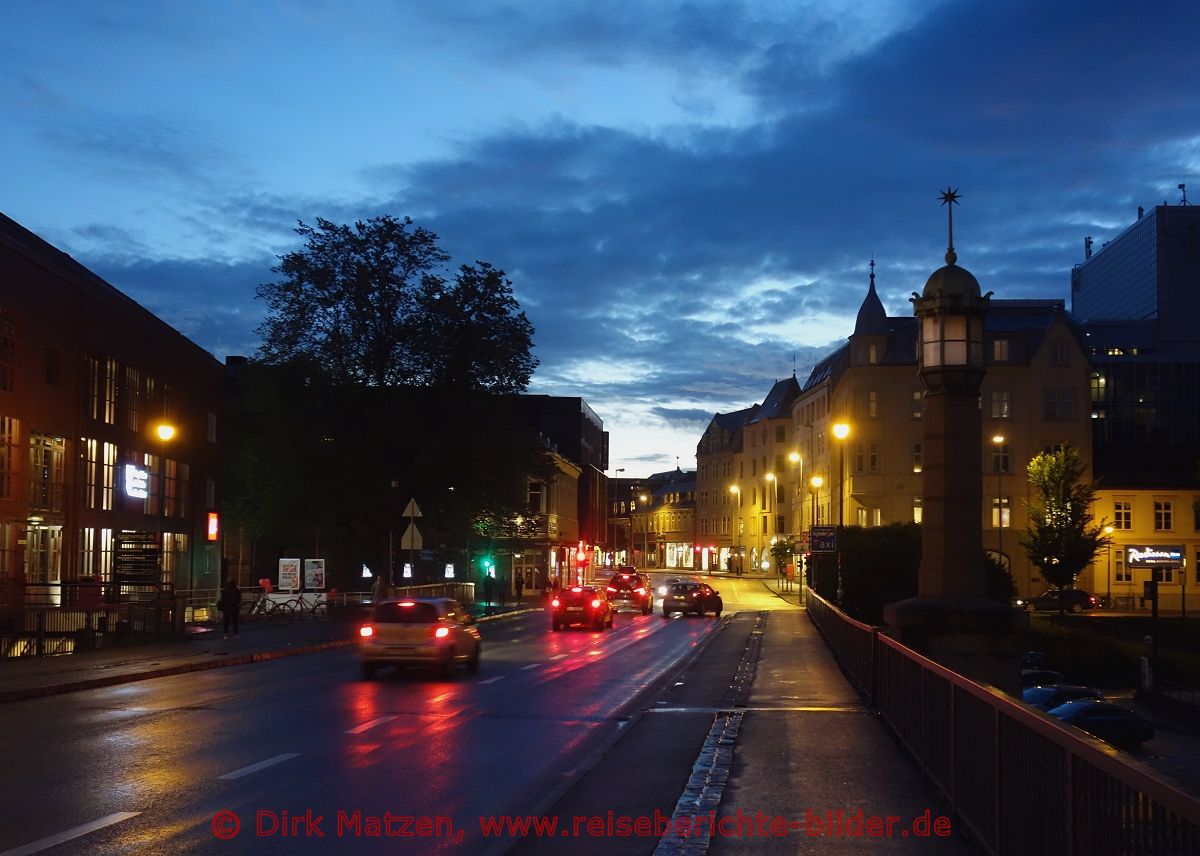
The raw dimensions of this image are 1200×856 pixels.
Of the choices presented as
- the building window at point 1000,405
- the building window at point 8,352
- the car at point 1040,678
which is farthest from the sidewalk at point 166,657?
the building window at point 1000,405

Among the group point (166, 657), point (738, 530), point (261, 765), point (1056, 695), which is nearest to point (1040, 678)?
point (1056, 695)

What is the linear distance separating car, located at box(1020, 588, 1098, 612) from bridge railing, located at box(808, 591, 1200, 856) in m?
64.5

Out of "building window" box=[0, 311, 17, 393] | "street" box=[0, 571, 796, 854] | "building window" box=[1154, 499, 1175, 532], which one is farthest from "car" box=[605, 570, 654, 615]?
"street" box=[0, 571, 796, 854]

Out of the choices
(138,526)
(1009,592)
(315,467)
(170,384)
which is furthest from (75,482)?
(1009,592)

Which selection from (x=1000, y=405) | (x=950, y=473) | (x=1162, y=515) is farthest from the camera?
(x=1162, y=515)

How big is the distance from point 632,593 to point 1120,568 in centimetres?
3318

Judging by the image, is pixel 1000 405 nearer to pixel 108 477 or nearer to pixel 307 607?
pixel 307 607

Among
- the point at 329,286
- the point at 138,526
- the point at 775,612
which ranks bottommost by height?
the point at 775,612

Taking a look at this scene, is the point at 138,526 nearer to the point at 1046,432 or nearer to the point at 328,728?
the point at 328,728

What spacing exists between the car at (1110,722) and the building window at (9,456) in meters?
28.7

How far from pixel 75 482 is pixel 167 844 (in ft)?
111

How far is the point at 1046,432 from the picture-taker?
79.0m

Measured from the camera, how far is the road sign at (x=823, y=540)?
46219 millimetres

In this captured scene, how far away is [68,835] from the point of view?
9461mm
